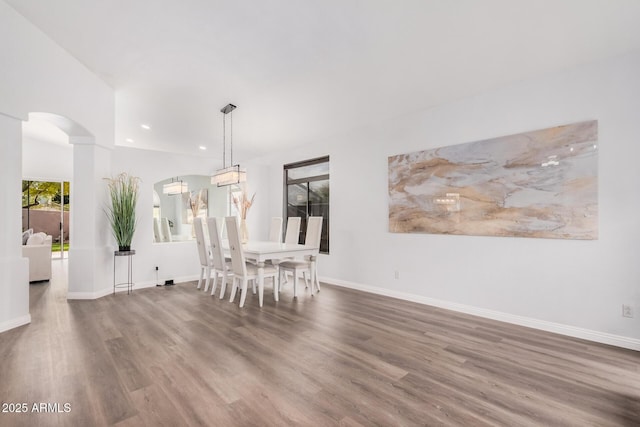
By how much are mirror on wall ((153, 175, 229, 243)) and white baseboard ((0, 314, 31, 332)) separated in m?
2.31

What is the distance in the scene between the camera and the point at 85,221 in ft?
13.6

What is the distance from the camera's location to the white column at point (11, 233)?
2910 mm

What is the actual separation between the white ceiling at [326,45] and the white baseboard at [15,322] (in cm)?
290

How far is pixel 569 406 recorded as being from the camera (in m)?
1.89

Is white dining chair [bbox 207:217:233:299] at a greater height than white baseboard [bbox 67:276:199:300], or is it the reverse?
white dining chair [bbox 207:217:233:299]

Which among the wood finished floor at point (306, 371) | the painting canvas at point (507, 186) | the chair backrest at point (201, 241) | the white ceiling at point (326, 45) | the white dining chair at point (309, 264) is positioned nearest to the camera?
the wood finished floor at point (306, 371)

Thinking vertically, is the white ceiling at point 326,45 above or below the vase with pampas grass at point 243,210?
above

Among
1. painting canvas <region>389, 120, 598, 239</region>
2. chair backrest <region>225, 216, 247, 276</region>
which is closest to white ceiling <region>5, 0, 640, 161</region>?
painting canvas <region>389, 120, 598, 239</region>

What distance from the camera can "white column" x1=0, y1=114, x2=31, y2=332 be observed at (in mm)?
2910

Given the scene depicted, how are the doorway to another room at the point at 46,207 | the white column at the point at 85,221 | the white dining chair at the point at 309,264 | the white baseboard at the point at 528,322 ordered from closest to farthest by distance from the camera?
the white baseboard at the point at 528,322 < the white column at the point at 85,221 < the white dining chair at the point at 309,264 < the doorway to another room at the point at 46,207

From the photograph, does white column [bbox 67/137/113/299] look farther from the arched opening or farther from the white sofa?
the white sofa

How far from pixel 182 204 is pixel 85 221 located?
2063 mm

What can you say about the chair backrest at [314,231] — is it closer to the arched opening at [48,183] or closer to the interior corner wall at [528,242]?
the interior corner wall at [528,242]

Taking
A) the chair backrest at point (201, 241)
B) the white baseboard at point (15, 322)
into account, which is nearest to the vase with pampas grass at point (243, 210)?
the chair backrest at point (201, 241)
